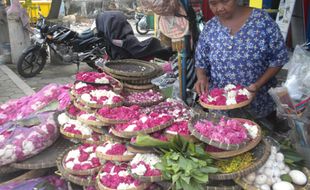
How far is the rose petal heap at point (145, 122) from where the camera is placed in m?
2.47

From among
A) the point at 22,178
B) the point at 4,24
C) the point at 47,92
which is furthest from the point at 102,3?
the point at 22,178

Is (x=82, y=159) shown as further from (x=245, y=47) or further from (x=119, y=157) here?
(x=245, y=47)

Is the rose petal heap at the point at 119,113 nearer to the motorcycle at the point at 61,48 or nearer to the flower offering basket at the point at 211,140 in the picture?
the flower offering basket at the point at 211,140

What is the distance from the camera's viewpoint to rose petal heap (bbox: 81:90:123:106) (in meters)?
2.97

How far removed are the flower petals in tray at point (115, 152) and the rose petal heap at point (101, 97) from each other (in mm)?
473

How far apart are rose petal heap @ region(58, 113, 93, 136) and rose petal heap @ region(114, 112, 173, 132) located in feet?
1.71

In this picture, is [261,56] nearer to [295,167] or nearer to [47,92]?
[295,167]

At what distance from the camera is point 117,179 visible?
2357 millimetres

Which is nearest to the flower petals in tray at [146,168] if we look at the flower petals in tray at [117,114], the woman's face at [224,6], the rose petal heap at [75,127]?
the flower petals in tray at [117,114]

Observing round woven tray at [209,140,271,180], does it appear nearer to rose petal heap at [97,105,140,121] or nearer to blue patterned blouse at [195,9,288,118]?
blue patterned blouse at [195,9,288,118]

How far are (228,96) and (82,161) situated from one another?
1.22 meters

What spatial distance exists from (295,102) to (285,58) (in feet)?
1.31

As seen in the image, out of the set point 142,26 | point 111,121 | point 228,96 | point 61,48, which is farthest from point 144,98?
point 142,26

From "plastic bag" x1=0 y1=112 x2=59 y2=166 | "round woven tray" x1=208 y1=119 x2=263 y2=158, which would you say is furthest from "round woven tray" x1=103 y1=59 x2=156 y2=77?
"round woven tray" x1=208 y1=119 x2=263 y2=158
